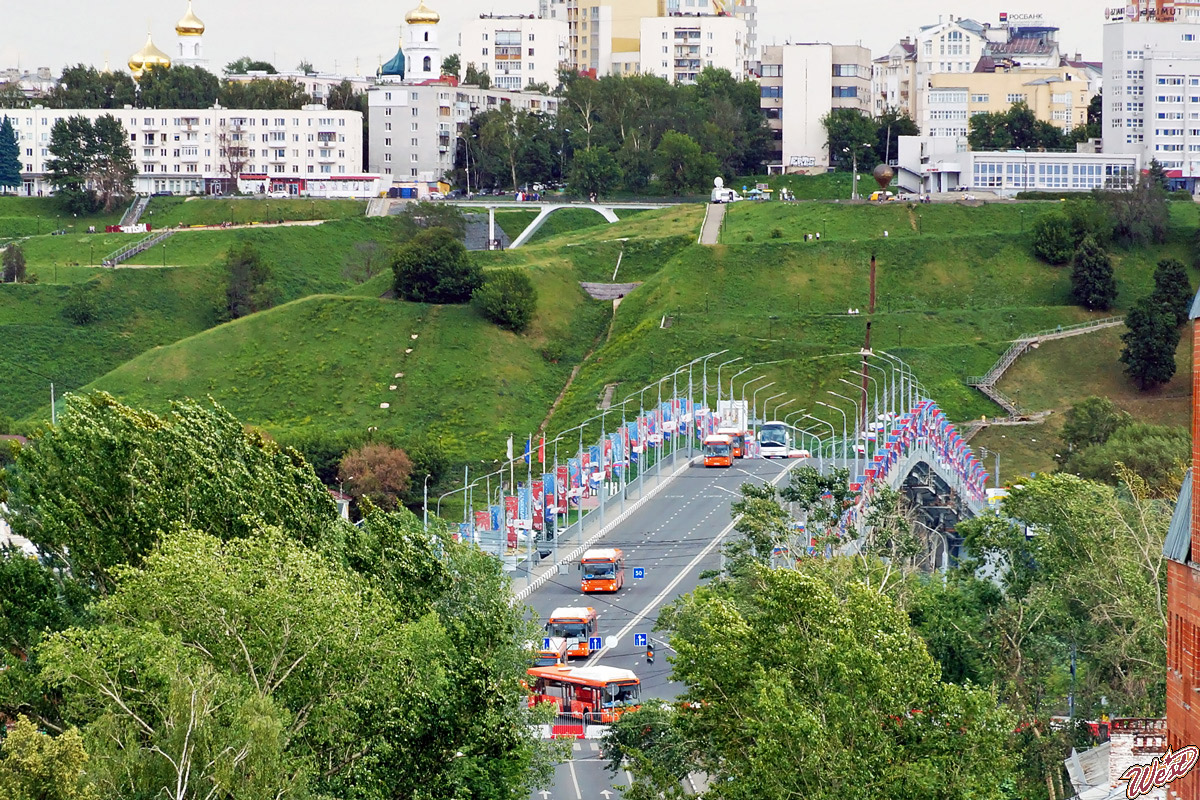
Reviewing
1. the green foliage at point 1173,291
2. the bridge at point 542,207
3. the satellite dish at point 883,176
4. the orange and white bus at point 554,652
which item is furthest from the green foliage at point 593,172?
the orange and white bus at point 554,652

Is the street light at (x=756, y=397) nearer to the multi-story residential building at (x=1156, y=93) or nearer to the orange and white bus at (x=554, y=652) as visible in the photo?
the orange and white bus at (x=554, y=652)

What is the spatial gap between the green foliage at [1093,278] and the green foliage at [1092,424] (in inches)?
1109

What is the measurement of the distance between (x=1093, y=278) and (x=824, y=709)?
122 m

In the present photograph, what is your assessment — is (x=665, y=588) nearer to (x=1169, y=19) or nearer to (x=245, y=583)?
(x=245, y=583)

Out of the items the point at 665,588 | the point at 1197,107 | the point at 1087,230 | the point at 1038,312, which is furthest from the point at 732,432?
the point at 1197,107

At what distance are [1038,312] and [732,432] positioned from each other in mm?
49084

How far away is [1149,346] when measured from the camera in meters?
148

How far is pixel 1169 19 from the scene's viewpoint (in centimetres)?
19550

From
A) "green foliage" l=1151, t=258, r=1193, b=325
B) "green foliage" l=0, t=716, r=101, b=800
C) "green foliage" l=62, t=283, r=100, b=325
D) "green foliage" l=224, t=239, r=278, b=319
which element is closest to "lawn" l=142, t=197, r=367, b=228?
"green foliage" l=224, t=239, r=278, b=319

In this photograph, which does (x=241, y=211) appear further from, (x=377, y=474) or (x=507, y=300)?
(x=377, y=474)

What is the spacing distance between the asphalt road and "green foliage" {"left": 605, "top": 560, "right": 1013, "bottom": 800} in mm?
10850

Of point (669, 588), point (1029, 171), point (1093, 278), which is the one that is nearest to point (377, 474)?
point (669, 588)

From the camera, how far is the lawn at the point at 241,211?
19571cm

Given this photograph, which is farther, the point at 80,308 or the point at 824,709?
the point at 80,308
